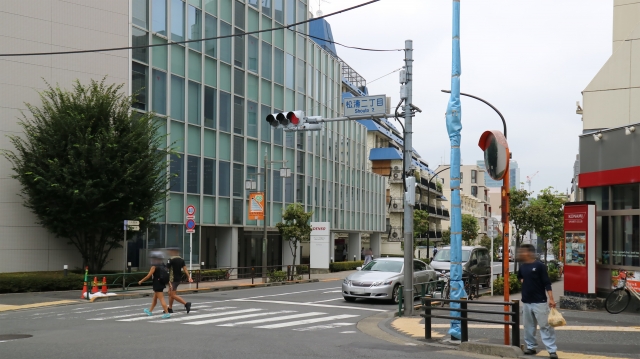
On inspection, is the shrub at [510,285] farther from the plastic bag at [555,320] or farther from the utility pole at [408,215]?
the plastic bag at [555,320]

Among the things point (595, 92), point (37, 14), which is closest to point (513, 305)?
point (595, 92)

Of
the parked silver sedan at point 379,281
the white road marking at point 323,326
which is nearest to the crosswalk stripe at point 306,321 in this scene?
the white road marking at point 323,326

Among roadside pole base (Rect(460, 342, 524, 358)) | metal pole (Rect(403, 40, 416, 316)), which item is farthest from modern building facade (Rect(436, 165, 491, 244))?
roadside pole base (Rect(460, 342, 524, 358))

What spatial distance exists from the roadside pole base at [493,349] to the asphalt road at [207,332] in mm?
404

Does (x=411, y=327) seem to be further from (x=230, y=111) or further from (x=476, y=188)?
(x=476, y=188)

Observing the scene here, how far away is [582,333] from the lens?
14.4m

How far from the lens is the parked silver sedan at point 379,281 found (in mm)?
23172

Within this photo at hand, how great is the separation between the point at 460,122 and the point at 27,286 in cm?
1931

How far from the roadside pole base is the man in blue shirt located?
252 millimetres

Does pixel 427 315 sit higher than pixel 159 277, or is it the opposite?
pixel 159 277

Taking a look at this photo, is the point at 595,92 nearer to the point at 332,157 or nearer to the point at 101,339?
the point at 101,339

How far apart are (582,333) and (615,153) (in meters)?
6.76

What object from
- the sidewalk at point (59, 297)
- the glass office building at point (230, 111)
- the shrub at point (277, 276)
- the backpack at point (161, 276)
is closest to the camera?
the backpack at point (161, 276)

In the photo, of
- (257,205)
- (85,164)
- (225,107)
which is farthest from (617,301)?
(225,107)
